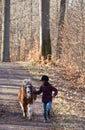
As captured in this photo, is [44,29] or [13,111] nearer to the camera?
[13,111]

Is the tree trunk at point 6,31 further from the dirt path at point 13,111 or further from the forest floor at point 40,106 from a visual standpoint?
the dirt path at point 13,111

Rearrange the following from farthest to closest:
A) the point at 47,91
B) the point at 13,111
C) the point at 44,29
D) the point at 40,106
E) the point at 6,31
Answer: the point at 6,31
the point at 44,29
the point at 40,106
the point at 13,111
the point at 47,91

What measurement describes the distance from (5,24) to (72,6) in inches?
577

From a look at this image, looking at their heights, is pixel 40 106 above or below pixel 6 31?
below

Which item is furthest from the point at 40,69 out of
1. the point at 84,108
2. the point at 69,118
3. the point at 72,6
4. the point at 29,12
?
the point at 29,12

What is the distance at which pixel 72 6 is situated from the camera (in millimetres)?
19656

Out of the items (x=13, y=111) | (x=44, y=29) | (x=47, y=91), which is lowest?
(x=13, y=111)

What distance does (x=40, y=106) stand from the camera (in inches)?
587

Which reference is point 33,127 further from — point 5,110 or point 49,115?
point 5,110

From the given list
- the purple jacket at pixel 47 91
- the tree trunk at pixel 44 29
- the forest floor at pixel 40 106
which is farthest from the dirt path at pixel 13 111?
the tree trunk at pixel 44 29

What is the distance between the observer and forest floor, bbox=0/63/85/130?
1238 cm

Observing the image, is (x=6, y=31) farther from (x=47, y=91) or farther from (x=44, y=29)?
(x=47, y=91)

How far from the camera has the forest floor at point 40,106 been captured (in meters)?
12.4

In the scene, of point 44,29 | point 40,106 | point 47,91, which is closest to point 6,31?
point 44,29
